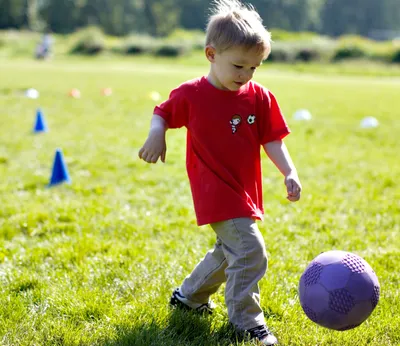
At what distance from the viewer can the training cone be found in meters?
6.02

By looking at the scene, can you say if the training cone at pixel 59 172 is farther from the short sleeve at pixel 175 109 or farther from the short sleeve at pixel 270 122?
the short sleeve at pixel 270 122

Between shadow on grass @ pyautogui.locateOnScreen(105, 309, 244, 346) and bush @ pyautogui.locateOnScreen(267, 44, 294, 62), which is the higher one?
shadow on grass @ pyautogui.locateOnScreen(105, 309, 244, 346)

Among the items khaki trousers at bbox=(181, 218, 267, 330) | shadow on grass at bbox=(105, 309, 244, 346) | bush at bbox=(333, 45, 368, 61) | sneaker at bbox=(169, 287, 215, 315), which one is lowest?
bush at bbox=(333, 45, 368, 61)

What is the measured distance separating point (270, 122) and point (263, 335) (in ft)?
3.84

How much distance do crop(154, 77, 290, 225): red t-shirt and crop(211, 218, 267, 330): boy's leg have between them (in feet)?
0.24

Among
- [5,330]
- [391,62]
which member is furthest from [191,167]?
[391,62]

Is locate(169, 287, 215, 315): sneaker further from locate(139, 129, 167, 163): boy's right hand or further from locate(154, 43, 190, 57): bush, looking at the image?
locate(154, 43, 190, 57): bush

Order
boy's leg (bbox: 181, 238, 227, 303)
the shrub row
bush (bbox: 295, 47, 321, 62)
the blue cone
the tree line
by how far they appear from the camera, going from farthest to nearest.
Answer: the tree line
bush (bbox: 295, 47, 321, 62)
the shrub row
the blue cone
boy's leg (bbox: 181, 238, 227, 303)

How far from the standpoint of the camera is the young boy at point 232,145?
9.53 feet

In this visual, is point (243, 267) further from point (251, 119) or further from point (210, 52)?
point (210, 52)

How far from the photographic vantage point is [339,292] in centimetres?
276

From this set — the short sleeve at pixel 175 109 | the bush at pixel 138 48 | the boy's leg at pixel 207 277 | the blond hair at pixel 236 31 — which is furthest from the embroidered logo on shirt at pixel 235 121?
the bush at pixel 138 48

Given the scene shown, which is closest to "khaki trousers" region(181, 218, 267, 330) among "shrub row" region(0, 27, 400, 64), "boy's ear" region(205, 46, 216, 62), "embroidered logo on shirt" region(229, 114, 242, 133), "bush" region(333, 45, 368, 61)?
"embroidered logo on shirt" region(229, 114, 242, 133)

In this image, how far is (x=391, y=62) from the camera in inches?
1608
